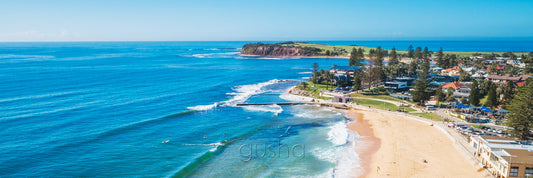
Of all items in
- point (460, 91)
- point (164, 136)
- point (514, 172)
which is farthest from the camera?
point (460, 91)

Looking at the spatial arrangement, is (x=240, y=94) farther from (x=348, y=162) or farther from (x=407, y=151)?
(x=407, y=151)

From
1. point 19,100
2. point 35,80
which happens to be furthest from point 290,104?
point 35,80

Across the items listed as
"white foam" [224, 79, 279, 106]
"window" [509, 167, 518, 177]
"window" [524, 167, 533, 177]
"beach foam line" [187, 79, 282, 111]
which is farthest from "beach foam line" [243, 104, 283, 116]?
"window" [524, 167, 533, 177]

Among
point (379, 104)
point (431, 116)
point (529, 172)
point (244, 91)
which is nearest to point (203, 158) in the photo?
point (529, 172)

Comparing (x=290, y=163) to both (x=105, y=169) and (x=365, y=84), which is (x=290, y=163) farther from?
(x=365, y=84)

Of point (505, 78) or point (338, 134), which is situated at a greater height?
point (505, 78)

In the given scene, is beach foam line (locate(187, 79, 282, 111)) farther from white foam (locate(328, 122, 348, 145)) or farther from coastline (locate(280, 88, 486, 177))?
coastline (locate(280, 88, 486, 177))

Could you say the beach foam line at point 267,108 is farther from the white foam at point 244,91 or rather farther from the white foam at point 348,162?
the white foam at point 348,162

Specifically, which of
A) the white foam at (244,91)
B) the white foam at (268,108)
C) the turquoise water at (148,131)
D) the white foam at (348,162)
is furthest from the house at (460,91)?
the white foam at (244,91)
